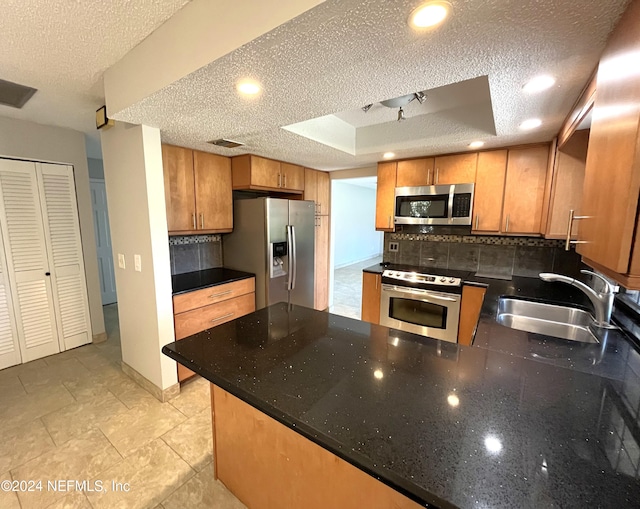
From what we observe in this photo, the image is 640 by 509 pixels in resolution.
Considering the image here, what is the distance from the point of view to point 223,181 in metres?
2.95

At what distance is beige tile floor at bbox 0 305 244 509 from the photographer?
151 centimetres

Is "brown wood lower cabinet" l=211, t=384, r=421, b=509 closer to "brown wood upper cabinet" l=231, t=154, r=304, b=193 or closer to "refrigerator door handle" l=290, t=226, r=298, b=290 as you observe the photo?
"refrigerator door handle" l=290, t=226, r=298, b=290

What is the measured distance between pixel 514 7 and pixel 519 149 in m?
2.11

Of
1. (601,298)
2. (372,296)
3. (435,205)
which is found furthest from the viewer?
(372,296)

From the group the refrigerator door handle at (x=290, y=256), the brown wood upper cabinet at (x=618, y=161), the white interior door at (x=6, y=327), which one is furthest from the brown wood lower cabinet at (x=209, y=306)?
the brown wood upper cabinet at (x=618, y=161)

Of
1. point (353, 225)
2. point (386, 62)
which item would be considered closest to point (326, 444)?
point (386, 62)

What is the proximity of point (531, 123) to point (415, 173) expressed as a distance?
1189mm

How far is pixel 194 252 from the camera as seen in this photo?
10.3 feet

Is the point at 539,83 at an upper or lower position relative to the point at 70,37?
lower

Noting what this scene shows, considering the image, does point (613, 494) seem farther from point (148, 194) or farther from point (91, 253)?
point (91, 253)

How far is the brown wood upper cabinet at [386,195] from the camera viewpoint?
3.19 meters

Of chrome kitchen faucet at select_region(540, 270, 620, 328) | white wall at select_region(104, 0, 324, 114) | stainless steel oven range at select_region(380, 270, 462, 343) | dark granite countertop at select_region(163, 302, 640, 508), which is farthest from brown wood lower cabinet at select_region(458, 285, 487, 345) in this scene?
white wall at select_region(104, 0, 324, 114)

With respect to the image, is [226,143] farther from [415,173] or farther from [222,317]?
[415,173]

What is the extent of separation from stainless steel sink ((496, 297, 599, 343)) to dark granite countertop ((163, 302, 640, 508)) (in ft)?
2.12
